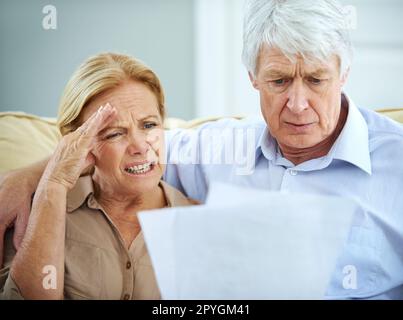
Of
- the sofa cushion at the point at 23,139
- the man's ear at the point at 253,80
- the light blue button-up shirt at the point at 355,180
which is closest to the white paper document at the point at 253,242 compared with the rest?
the light blue button-up shirt at the point at 355,180

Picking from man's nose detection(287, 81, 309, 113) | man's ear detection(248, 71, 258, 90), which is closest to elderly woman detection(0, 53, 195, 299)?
man's ear detection(248, 71, 258, 90)

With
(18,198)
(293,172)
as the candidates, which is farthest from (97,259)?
(293,172)

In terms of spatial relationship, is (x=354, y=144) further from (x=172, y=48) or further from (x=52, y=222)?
(x=52, y=222)

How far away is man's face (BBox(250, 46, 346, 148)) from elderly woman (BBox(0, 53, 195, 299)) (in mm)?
275

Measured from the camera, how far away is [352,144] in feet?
5.16

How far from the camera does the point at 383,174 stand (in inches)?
61.7

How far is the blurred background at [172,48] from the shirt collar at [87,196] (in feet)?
0.68

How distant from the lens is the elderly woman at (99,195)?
157 cm

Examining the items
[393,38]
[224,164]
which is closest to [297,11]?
[393,38]

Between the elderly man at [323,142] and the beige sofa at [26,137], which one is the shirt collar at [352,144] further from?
the beige sofa at [26,137]

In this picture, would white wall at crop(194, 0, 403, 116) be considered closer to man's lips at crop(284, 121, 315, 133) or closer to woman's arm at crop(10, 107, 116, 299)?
man's lips at crop(284, 121, 315, 133)

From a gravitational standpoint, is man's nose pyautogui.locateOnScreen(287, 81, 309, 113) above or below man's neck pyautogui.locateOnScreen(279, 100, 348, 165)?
above

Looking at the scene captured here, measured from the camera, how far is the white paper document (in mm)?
1480

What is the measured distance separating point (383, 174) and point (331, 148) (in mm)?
139
